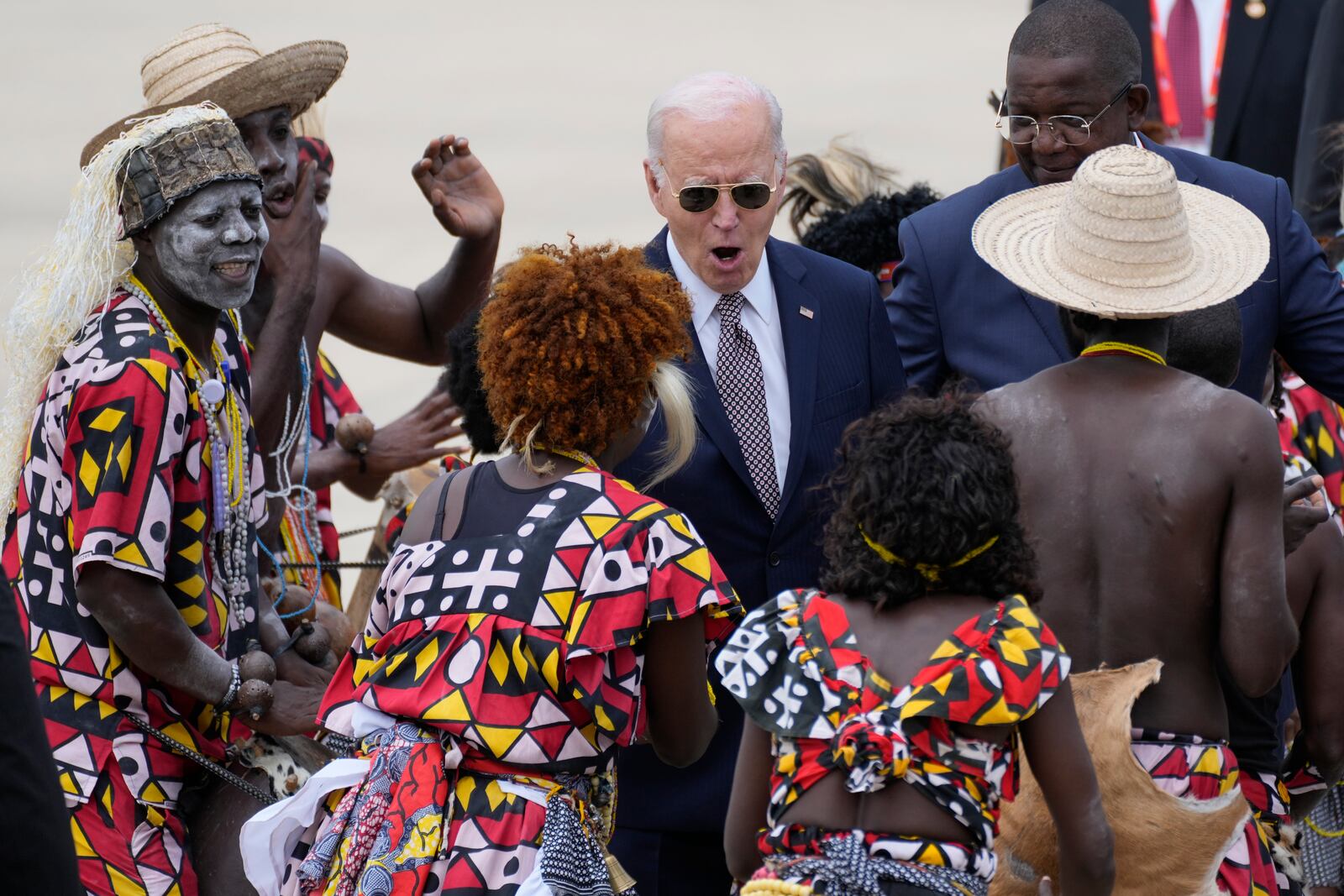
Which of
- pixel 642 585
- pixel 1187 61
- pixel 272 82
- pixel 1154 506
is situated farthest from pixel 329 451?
pixel 1187 61

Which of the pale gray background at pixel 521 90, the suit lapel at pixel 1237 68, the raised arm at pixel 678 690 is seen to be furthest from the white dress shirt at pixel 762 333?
the pale gray background at pixel 521 90

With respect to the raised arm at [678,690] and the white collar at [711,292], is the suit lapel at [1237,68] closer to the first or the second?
the white collar at [711,292]

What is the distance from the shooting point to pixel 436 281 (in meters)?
5.98

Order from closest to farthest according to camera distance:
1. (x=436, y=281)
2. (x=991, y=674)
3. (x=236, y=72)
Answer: (x=991, y=674) < (x=236, y=72) < (x=436, y=281)

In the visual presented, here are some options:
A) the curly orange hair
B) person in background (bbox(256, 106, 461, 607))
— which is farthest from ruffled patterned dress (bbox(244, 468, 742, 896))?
person in background (bbox(256, 106, 461, 607))

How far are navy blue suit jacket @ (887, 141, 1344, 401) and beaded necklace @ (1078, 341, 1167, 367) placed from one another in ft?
2.07

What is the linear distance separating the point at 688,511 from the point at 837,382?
48 cm

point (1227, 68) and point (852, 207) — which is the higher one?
point (852, 207)

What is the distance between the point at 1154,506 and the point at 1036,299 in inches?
43.0

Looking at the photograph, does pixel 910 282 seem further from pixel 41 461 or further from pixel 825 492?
pixel 41 461

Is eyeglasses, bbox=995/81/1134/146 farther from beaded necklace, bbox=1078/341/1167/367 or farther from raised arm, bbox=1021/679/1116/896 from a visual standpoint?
raised arm, bbox=1021/679/1116/896

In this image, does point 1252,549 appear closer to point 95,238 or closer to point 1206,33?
point 95,238

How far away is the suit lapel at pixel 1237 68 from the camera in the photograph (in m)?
7.29

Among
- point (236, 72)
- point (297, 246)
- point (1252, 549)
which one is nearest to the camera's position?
point (1252, 549)
